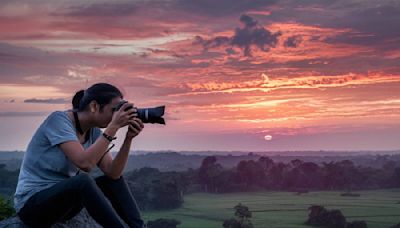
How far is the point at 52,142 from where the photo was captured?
4562 mm

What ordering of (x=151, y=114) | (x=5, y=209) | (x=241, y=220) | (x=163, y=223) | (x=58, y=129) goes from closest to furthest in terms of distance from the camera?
(x=58, y=129) < (x=151, y=114) < (x=5, y=209) < (x=163, y=223) < (x=241, y=220)

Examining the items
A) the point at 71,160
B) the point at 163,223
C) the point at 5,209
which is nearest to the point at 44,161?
the point at 71,160

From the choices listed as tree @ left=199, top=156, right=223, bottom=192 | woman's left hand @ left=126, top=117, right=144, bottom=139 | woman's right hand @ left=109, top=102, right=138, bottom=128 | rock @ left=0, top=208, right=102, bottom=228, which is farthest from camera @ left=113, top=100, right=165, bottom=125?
tree @ left=199, top=156, right=223, bottom=192

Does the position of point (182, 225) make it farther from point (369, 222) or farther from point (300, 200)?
point (300, 200)

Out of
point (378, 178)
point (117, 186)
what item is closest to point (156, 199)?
point (378, 178)

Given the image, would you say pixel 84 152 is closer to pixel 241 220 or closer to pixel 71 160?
pixel 71 160

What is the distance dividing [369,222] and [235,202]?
21.2 meters

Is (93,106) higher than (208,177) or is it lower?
higher

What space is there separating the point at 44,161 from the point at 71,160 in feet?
0.99

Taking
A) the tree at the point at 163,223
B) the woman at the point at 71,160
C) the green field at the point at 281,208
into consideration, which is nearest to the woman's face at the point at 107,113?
the woman at the point at 71,160

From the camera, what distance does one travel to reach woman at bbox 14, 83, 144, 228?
14.9ft

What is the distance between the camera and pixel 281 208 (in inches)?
2788

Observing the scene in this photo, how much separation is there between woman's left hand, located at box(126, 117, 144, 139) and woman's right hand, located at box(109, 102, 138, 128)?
6 cm

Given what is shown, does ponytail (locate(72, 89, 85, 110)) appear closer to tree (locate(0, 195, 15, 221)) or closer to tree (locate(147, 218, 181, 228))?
tree (locate(0, 195, 15, 221))
